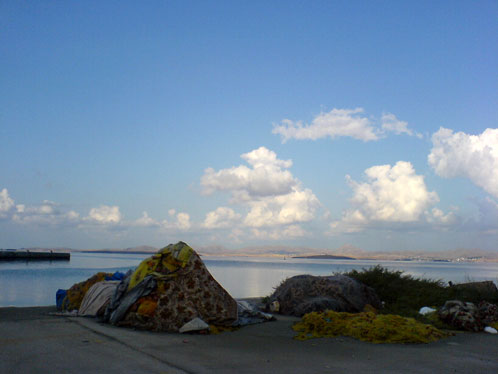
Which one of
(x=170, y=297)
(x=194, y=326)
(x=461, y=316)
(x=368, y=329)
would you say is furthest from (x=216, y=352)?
(x=461, y=316)

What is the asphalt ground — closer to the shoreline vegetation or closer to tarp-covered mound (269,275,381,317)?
tarp-covered mound (269,275,381,317)

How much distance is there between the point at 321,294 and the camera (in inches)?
481

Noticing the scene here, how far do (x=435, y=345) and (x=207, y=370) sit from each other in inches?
162

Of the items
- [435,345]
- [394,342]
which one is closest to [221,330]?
[394,342]

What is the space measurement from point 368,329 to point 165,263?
4.05 m

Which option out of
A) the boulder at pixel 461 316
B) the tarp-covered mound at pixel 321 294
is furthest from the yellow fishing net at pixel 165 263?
the boulder at pixel 461 316

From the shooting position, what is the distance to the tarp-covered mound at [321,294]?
11.9m

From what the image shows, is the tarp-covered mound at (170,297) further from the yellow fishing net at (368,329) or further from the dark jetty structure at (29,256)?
the dark jetty structure at (29,256)

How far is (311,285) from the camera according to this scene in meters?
12.5

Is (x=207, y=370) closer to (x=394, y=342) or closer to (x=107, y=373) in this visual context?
(x=107, y=373)

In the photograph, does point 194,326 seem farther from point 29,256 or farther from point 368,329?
point 29,256

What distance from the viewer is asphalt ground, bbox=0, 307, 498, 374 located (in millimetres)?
5680

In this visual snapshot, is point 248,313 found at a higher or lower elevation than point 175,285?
lower

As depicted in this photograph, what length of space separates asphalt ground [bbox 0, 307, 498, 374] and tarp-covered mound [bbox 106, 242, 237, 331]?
364 millimetres
